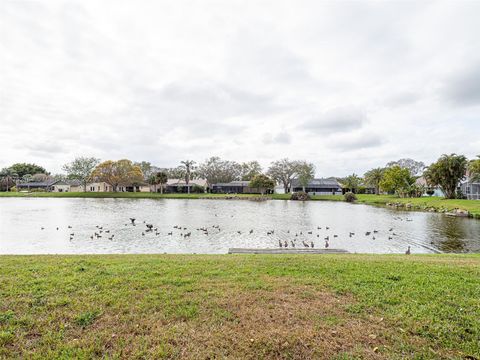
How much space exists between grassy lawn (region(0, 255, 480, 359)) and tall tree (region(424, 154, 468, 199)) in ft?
165

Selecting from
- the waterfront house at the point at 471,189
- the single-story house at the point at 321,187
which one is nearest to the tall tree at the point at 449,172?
the waterfront house at the point at 471,189

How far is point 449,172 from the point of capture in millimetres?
47125

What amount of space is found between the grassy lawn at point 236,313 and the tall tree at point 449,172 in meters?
50.3

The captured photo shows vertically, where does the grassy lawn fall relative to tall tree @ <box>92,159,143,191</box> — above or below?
below

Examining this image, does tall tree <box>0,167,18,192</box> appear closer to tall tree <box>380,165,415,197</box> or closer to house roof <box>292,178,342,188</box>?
house roof <box>292,178,342,188</box>

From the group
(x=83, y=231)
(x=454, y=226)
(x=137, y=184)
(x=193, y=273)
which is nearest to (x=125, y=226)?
(x=83, y=231)

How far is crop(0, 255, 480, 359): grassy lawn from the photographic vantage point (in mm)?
3582

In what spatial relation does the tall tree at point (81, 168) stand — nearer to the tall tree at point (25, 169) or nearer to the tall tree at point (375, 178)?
the tall tree at point (25, 169)

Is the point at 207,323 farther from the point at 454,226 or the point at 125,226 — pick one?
the point at 454,226

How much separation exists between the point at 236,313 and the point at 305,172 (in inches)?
2809

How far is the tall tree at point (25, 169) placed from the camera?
336 ft

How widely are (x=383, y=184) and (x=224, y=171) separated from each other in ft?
→ 149

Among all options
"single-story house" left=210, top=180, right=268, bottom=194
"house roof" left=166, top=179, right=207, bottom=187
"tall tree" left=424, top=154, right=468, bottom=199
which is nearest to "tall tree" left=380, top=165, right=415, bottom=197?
"tall tree" left=424, top=154, right=468, bottom=199

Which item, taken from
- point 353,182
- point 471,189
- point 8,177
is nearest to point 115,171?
point 8,177
